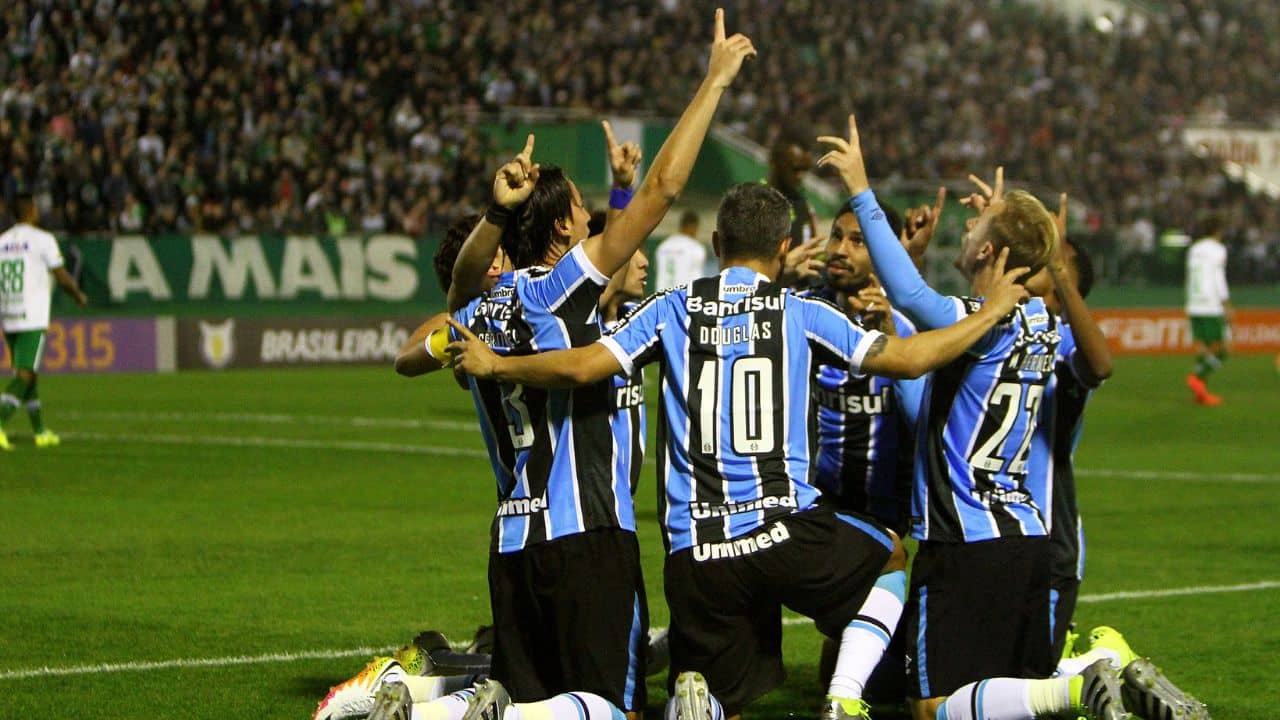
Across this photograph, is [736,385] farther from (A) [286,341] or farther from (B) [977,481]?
(A) [286,341]

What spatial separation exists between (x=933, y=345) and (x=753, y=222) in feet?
2.36

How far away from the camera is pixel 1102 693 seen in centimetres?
516

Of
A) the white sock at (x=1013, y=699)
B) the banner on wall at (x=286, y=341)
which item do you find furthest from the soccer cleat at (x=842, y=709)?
the banner on wall at (x=286, y=341)

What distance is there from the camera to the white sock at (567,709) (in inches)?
206

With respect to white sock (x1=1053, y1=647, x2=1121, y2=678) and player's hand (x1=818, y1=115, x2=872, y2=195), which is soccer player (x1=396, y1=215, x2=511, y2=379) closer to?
player's hand (x1=818, y1=115, x2=872, y2=195)

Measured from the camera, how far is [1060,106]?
43.9 metres

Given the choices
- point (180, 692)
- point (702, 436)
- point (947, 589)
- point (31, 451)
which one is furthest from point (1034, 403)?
point (31, 451)

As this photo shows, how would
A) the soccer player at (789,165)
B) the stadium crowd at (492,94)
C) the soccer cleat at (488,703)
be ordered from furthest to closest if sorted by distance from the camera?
1. the stadium crowd at (492,94)
2. the soccer player at (789,165)
3. the soccer cleat at (488,703)

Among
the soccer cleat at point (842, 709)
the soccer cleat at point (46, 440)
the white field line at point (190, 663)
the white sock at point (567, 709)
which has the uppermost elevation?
the white sock at point (567, 709)

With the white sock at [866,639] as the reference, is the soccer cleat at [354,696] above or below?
below

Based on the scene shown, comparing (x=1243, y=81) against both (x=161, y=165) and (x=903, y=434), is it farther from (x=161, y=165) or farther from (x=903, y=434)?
(x=903, y=434)

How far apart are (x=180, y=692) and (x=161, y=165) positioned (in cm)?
2309

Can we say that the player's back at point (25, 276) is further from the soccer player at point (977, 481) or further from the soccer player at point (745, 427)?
the soccer player at point (977, 481)

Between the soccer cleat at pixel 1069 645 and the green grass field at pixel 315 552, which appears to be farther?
the green grass field at pixel 315 552
